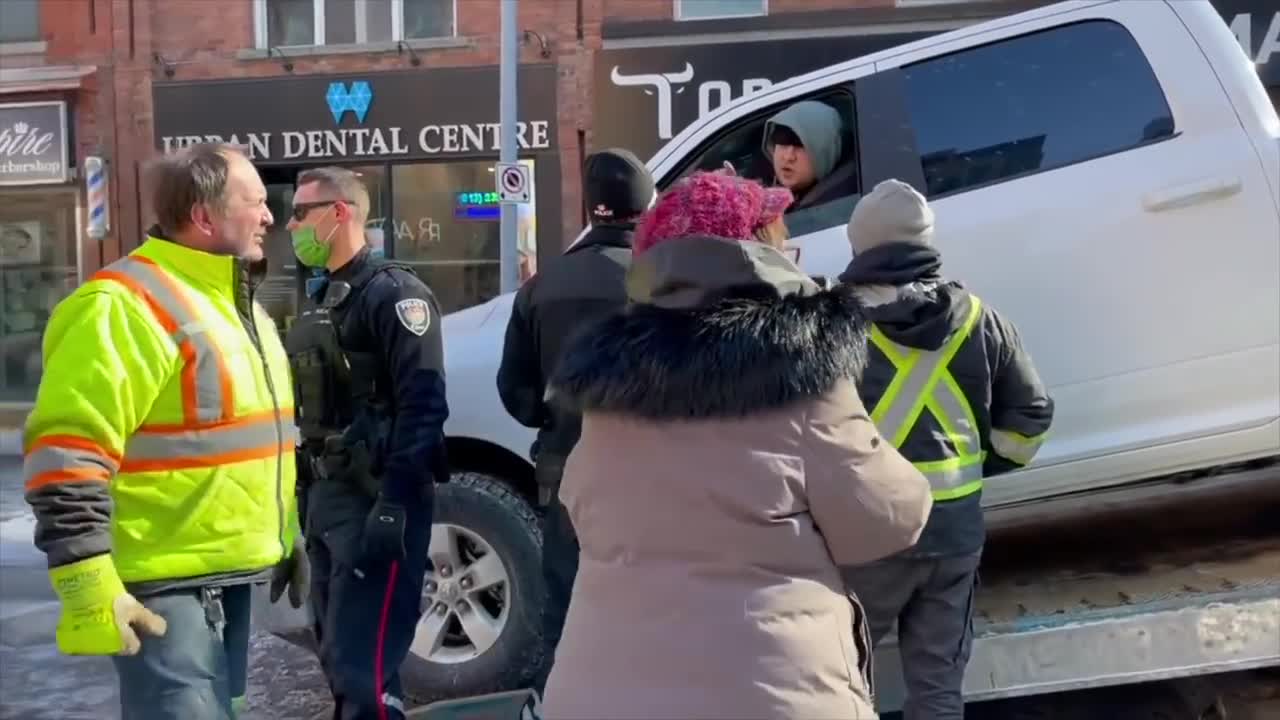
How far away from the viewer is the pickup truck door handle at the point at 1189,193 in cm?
384

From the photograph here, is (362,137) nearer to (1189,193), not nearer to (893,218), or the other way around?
(1189,193)

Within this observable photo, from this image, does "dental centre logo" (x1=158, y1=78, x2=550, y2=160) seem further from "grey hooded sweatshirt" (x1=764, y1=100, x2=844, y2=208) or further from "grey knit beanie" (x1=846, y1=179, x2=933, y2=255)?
"grey knit beanie" (x1=846, y1=179, x2=933, y2=255)

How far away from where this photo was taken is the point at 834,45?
14031mm

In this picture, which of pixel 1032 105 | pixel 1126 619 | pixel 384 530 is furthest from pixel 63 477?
pixel 1032 105

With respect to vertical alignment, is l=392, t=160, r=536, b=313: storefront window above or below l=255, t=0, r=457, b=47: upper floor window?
below

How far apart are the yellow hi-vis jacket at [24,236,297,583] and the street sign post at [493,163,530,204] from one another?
31.7 ft

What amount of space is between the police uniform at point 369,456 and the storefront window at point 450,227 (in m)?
11.1

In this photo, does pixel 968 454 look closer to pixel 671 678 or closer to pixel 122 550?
pixel 671 678

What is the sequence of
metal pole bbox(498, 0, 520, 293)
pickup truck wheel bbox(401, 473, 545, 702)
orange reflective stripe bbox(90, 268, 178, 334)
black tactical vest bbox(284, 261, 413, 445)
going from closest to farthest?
1. orange reflective stripe bbox(90, 268, 178, 334)
2. black tactical vest bbox(284, 261, 413, 445)
3. pickup truck wheel bbox(401, 473, 545, 702)
4. metal pole bbox(498, 0, 520, 293)

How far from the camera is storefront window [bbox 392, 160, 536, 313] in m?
15.2

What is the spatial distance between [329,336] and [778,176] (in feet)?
5.30

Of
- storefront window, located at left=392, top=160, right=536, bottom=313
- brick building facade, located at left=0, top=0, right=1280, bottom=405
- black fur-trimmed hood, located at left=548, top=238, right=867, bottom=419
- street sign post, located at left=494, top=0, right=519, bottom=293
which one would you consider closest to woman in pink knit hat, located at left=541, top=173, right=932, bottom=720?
black fur-trimmed hood, located at left=548, top=238, right=867, bottom=419

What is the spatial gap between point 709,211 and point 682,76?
12.4 meters

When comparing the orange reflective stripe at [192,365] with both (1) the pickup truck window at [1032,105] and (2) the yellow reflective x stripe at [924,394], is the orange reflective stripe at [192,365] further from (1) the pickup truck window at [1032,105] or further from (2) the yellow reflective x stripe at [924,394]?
(1) the pickup truck window at [1032,105]
